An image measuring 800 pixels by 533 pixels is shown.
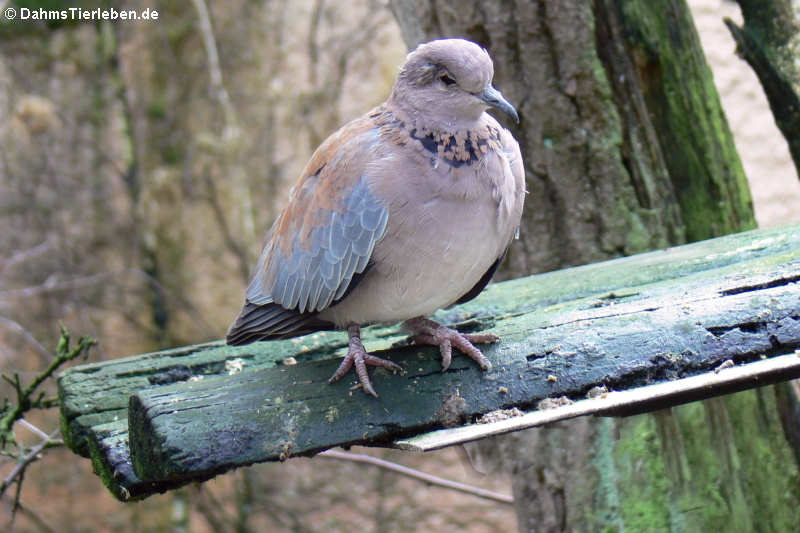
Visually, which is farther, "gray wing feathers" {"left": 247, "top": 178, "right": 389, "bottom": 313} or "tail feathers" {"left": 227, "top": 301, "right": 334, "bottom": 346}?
"tail feathers" {"left": 227, "top": 301, "right": 334, "bottom": 346}

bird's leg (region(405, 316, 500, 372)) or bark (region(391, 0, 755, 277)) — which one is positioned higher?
bark (region(391, 0, 755, 277))

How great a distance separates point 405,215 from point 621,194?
4.76 ft

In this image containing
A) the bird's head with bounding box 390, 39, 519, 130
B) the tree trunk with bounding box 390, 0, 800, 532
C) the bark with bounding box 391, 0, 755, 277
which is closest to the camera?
the bird's head with bounding box 390, 39, 519, 130

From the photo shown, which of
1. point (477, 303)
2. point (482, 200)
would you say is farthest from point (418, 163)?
point (477, 303)

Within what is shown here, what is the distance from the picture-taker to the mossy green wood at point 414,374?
170cm

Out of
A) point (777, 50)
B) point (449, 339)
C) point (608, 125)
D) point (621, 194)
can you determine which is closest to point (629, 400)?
point (449, 339)

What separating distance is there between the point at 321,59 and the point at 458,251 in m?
4.93

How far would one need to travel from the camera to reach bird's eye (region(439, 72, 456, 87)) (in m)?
2.15

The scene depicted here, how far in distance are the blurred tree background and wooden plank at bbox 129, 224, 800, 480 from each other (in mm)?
4303

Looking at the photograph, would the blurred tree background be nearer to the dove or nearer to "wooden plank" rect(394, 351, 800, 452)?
the dove

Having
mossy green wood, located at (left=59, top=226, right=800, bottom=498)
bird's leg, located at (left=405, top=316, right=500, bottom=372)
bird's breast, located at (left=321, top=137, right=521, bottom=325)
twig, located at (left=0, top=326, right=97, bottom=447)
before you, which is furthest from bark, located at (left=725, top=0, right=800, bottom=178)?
twig, located at (left=0, top=326, right=97, bottom=447)

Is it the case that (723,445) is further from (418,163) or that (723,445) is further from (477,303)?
(418,163)

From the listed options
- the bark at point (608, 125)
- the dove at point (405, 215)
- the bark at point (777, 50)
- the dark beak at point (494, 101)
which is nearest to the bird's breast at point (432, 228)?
the dove at point (405, 215)

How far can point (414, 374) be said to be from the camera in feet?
6.53
